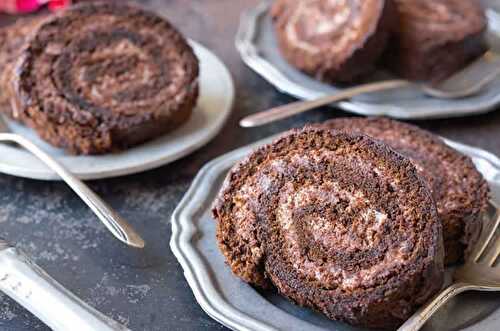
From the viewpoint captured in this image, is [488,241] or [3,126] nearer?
[488,241]

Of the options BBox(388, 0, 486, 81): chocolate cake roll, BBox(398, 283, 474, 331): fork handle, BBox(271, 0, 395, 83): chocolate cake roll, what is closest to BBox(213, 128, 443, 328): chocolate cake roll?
BBox(398, 283, 474, 331): fork handle

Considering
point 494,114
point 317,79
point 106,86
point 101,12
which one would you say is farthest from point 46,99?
point 494,114

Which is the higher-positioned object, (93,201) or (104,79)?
(104,79)

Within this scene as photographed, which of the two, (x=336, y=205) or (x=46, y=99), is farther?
(x=46, y=99)

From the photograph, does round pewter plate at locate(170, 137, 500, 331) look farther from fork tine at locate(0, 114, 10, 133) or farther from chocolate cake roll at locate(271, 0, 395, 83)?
chocolate cake roll at locate(271, 0, 395, 83)

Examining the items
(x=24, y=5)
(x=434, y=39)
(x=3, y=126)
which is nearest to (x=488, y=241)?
(x=434, y=39)

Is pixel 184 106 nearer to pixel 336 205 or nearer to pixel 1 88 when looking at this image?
pixel 1 88

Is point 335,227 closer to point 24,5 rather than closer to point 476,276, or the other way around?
point 476,276
